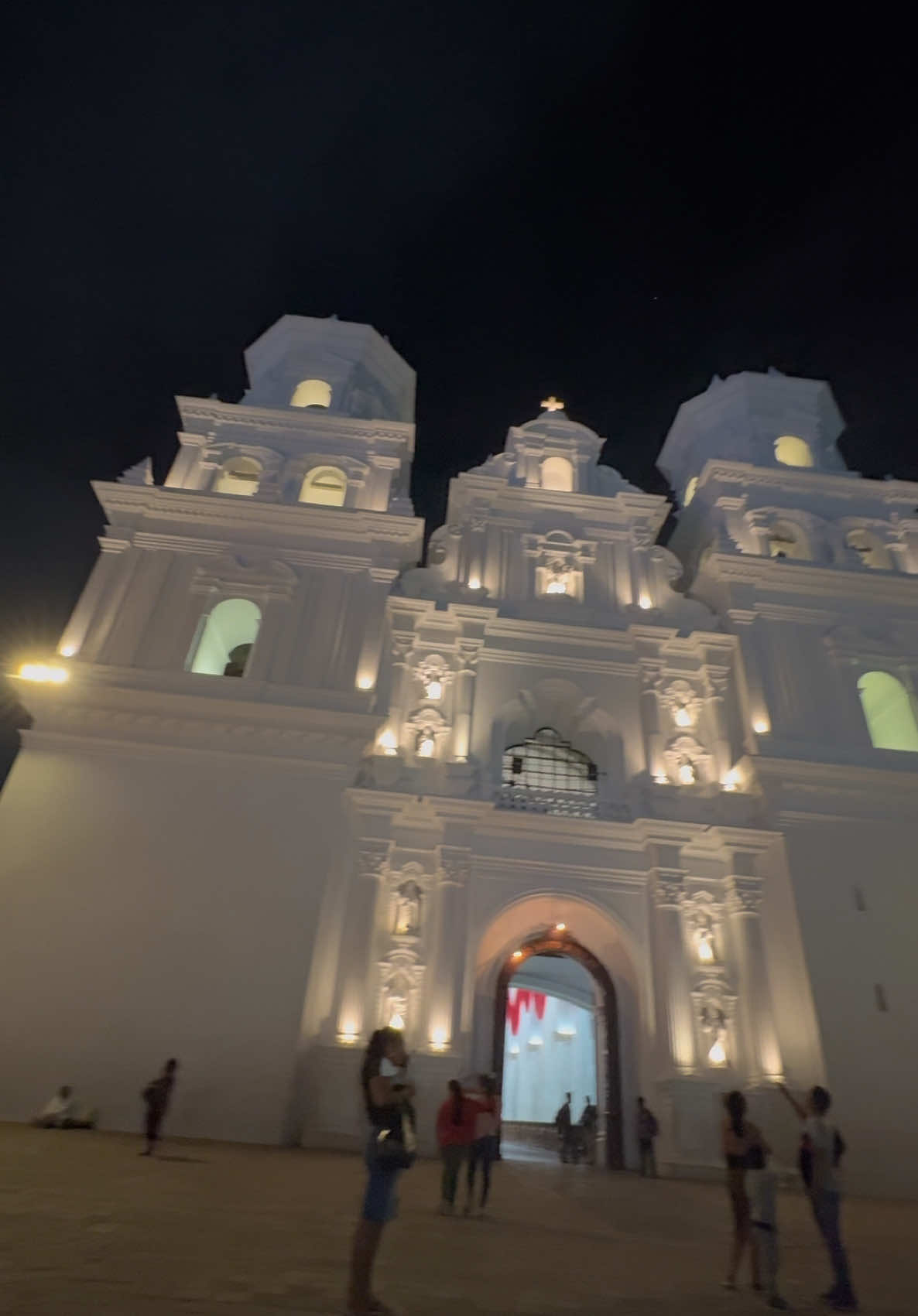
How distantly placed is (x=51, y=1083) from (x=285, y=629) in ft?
33.4

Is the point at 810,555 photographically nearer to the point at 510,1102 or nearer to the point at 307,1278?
the point at 307,1278

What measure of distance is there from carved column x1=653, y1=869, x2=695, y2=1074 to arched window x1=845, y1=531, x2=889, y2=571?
40.9ft

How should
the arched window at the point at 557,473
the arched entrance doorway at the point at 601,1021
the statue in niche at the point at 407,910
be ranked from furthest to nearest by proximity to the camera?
the arched window at the point at 557,473 → the statue in niche at the point at 407,910 → the arched entrance doorway at the point at 601,1021

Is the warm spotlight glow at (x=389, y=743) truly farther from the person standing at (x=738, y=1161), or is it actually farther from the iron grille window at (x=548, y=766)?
the person standing at (x=738, y=1161)

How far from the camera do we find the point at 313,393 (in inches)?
1068

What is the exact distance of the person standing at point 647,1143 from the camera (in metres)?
15.0

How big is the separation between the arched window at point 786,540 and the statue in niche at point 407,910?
1476 cm

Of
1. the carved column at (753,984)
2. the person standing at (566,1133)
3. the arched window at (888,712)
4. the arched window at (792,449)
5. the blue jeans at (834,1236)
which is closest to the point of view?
the blue jeans at (834,1236)

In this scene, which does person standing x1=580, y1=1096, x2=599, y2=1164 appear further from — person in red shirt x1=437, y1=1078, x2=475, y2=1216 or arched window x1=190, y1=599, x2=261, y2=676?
arched window x1=190, y1=599, x2=261, y2=676

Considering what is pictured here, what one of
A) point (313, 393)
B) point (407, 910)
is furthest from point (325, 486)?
point (407, 910)

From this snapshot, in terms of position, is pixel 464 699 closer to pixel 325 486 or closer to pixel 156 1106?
pixel 325 486

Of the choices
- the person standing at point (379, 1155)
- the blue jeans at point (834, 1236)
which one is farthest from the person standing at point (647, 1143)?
the person standing at point (379, 1155)

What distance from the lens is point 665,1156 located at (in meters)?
15.2

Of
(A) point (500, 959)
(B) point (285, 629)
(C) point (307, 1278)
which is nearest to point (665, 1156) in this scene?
(A) point (500, 959)
